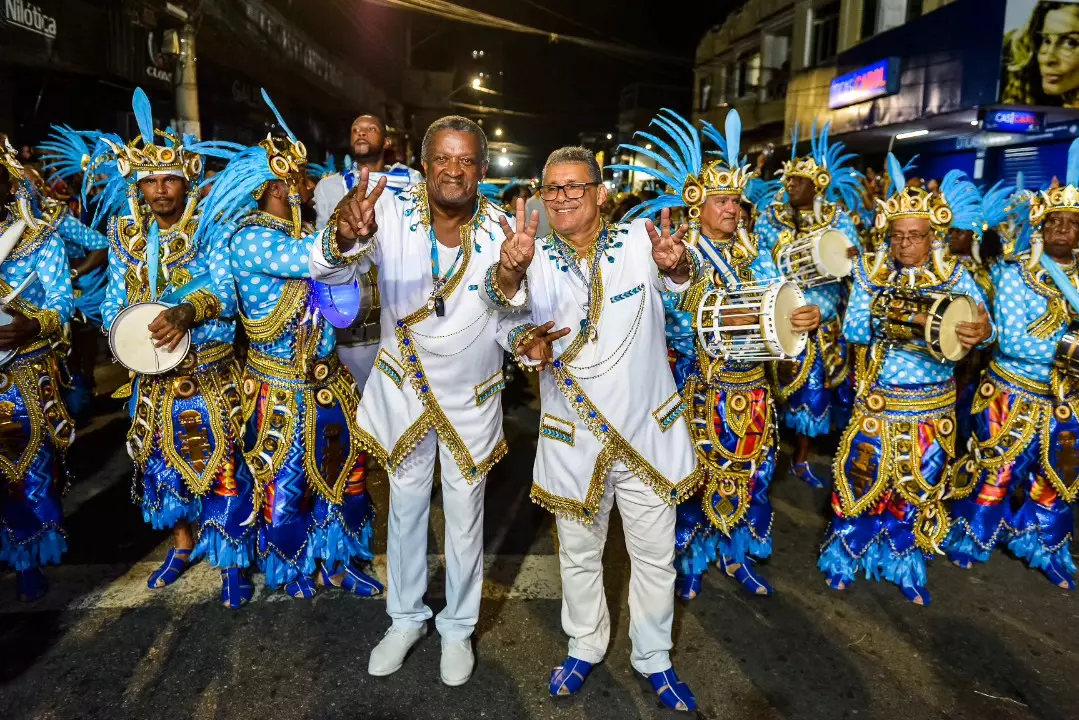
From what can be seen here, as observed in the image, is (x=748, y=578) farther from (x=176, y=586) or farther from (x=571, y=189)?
(x=176, y=586)

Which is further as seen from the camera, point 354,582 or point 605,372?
point 354,582

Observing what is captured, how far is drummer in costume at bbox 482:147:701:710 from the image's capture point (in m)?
2.64

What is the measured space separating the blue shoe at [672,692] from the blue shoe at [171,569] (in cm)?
259

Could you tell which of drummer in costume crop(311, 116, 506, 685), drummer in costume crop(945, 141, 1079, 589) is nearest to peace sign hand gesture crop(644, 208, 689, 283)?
drummer in costume crop(311, 116, 506, 685)

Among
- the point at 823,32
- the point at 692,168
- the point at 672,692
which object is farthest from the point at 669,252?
the point at 823,32

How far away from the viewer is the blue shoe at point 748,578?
379 centimetres

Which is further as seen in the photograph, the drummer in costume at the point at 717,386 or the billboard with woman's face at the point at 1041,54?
the billboard with woman's face at the point at 1041,54

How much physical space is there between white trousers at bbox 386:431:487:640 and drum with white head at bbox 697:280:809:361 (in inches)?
44.7

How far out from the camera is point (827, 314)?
538 cm

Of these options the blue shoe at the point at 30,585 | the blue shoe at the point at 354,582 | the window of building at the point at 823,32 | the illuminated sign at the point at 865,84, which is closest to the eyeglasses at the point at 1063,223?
the blue shoe at the point at 354,582

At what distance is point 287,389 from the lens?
3408 millimetres

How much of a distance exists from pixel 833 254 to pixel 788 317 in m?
1.80

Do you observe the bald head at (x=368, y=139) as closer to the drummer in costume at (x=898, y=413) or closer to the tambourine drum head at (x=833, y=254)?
the tambourine drum head at (x=833, y=254)

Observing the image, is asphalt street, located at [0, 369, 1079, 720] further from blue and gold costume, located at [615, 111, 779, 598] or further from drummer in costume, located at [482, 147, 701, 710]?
drummer in costume, located at [482, 147, 701, 710]
